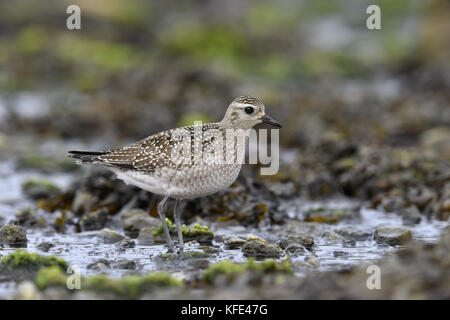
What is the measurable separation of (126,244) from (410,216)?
5065 millimetres

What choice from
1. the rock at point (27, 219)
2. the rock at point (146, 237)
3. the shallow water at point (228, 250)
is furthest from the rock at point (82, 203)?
the rock at point (146, 237)

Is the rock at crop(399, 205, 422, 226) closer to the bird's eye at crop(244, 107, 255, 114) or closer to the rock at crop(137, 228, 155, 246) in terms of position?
the bird's eye at crop(244, 107, 255, 114)

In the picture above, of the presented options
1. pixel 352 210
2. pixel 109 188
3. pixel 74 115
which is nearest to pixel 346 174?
pixel 352 210

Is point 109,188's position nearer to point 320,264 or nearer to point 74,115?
point 320,264

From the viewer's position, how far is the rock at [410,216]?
12.3 m

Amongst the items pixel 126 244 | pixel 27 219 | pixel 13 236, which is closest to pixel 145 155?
pixel 126 244

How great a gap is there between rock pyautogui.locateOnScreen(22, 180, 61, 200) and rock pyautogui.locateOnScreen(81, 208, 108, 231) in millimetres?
2359

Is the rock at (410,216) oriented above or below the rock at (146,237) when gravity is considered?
above

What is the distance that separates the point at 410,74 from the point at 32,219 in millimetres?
18711

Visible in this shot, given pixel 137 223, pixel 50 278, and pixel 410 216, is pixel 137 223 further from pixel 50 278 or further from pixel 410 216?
pixel 410 216

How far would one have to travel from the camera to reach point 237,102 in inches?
404

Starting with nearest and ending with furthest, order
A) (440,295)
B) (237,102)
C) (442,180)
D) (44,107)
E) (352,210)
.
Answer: (440,295) < (237,102) < (352,210) < (442,180) < (44,107)

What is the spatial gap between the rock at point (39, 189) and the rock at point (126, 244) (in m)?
3.99

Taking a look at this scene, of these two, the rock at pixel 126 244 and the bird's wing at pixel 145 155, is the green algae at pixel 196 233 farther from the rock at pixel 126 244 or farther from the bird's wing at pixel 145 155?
Result: the bird's wing at pixel 145 155
